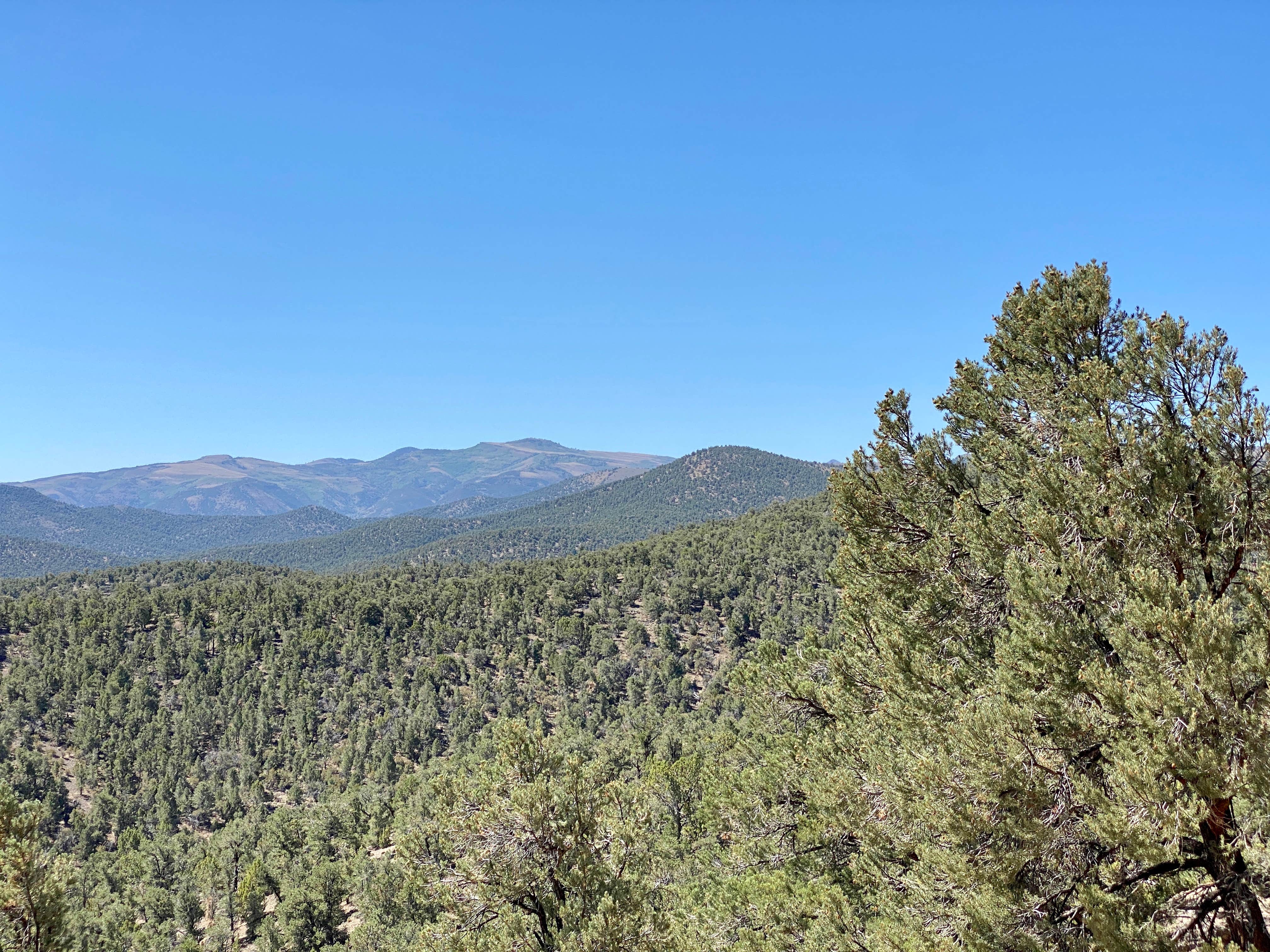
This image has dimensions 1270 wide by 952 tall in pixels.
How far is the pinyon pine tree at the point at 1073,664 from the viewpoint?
7562 millimetres

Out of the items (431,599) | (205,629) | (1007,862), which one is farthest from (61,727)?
(1007,862)

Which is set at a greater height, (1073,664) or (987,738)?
(1073,664)

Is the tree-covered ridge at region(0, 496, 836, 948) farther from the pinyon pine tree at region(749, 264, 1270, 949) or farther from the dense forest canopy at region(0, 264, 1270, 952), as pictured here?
the pinyon pine tree at region(749, 264, 1270, 949)

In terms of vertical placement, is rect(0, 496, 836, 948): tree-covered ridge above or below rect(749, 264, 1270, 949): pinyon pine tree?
below

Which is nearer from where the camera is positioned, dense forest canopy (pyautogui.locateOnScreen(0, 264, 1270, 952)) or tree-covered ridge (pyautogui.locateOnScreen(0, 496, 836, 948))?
dense forest canopy (pyautogui.locateOnScreen(0, 264, 1270, 952))

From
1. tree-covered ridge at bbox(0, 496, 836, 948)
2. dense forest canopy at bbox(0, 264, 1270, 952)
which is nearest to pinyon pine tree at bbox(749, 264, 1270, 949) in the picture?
dense forest canopy at bbox(0, 264, 1270, 952)

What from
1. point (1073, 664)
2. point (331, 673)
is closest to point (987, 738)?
point (1073, 664)

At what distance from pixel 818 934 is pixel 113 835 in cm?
12315

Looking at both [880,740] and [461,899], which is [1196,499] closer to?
[880,740]

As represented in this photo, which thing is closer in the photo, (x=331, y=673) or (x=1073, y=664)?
(x=1073, y=664)

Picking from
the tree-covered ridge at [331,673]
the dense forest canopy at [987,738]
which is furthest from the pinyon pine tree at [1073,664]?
the tree-covered ridge at [331,673]

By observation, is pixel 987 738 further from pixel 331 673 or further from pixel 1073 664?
pixel 331 673

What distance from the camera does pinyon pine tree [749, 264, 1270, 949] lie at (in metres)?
7.56

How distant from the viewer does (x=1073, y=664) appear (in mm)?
9188
